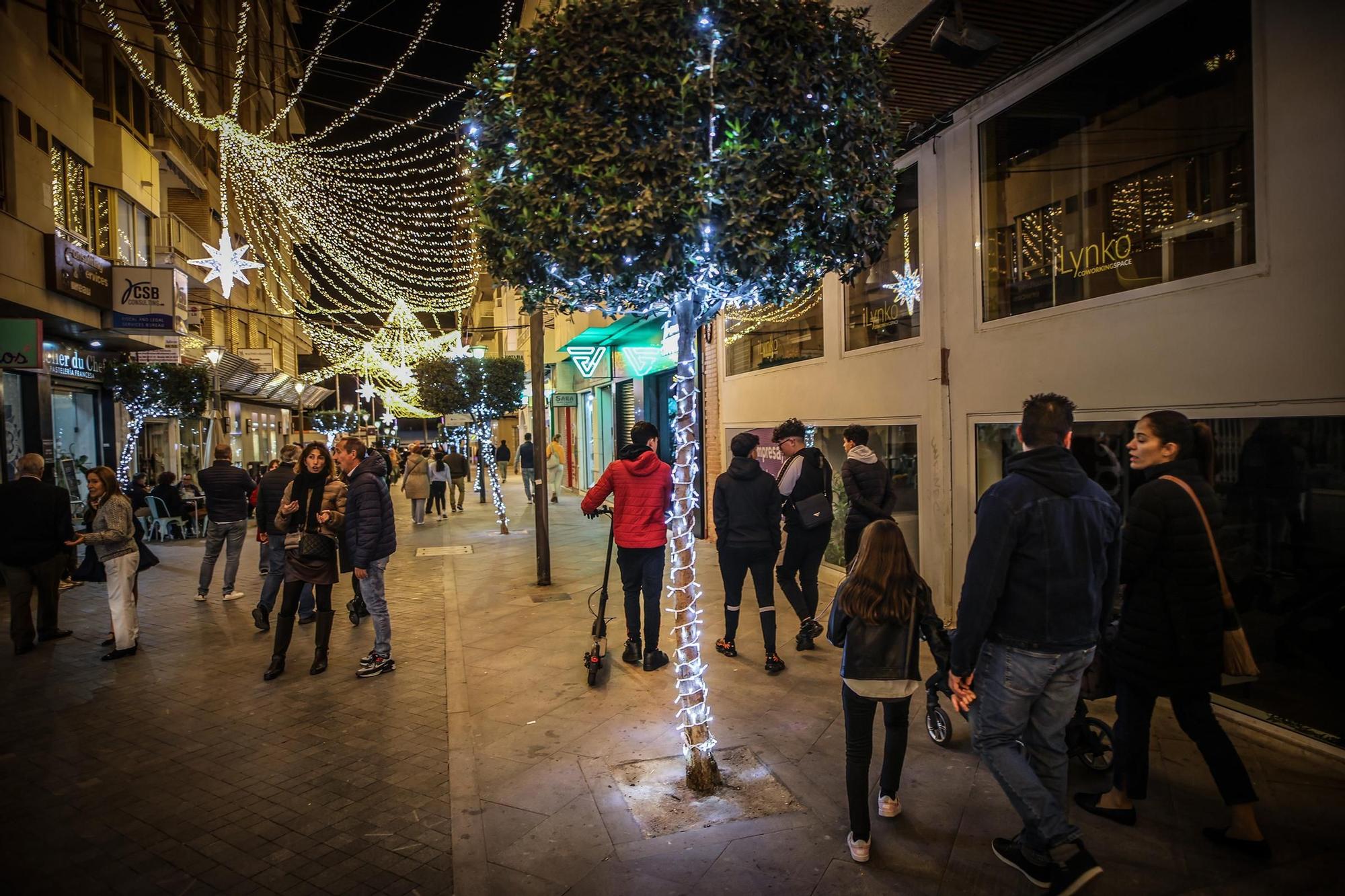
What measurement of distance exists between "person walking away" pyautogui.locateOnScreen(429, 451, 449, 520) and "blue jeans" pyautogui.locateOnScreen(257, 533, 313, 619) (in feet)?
34.4

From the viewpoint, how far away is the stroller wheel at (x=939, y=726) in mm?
4500

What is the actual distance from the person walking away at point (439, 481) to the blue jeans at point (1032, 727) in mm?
17362

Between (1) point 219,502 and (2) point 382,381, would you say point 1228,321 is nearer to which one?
(1) point 219,502

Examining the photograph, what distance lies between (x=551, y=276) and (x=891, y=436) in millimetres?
5007

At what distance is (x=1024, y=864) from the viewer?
126 inches

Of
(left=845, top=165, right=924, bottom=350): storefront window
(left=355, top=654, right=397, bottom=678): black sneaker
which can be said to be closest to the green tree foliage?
(left=845, top=165, right=924, bottom=350): storefront window

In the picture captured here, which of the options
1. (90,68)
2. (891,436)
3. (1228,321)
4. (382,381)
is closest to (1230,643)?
(1228,321)

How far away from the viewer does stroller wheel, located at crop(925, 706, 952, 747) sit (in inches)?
177

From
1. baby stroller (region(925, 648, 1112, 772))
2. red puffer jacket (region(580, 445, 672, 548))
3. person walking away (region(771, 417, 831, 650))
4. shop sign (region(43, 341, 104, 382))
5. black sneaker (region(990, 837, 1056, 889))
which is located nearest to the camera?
black sneaker (region(990, 837, 1056, 889))

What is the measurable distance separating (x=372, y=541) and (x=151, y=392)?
44.8 ft

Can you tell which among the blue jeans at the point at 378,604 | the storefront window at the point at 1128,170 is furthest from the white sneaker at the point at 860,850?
the blue jeans at the point at 378,604

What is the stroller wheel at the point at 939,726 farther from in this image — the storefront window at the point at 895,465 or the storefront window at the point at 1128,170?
the storefront window at the point at 1128,170

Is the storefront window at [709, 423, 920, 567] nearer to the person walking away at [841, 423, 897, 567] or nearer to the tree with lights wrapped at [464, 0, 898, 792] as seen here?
the person walking away at [841, 423, 897, 567]

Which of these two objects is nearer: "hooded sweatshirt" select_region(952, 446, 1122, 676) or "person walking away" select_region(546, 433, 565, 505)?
"hooded sweatshirt" select_region(952, 446, 1122, 676)
